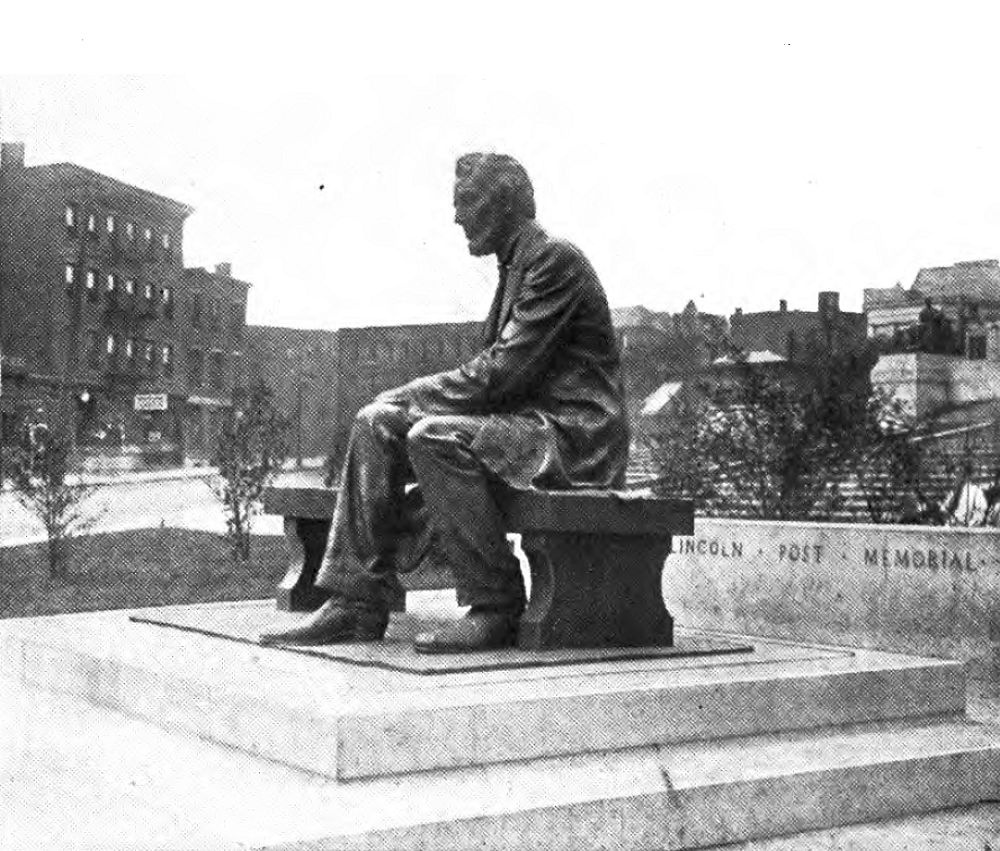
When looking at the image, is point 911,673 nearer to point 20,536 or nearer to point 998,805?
point 998,805

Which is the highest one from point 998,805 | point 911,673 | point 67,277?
point 67,277

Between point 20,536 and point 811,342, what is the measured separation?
11.1m

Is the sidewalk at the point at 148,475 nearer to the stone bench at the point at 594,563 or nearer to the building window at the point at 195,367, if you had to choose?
the building window at the point at 195,367

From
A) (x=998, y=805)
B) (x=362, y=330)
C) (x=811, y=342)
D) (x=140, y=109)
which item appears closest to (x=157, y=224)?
(x=140, y=109)

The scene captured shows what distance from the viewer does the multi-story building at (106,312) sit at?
128ft

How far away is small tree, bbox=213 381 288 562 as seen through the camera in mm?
20609

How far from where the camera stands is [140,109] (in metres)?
32.1

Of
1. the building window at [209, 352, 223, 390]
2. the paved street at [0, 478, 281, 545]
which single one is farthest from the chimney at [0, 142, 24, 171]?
the paved street at [0, 478, 281, 545]

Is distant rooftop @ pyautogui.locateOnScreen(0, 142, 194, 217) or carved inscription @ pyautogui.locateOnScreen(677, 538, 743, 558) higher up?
distant rooftop @ pyautogui.locateOnScreen(0, 142, 194, 217)

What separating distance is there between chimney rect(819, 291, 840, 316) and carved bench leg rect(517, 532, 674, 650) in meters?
14.9

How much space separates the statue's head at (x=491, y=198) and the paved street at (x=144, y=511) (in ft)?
47.3

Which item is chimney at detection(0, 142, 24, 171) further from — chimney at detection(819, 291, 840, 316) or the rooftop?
chimney at detection(819, 291, 840, 316)

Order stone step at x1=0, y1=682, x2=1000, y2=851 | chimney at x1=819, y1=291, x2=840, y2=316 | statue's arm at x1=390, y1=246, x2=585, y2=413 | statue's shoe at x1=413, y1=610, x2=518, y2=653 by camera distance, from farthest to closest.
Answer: chimney at x1=819, y1=291, x2=840, y2=316 → statue's arm at x1=390, y1=246, x2=585, y2=413 → statue's shoe at x1=413, y1=610, x2=518, y2=653 → stone step at x1=0, y1=682, x2=1000, y2=851

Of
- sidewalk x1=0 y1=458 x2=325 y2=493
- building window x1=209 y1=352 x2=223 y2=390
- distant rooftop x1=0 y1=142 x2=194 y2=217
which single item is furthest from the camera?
building window x1=209 y1=352 x2=223 y2=390
